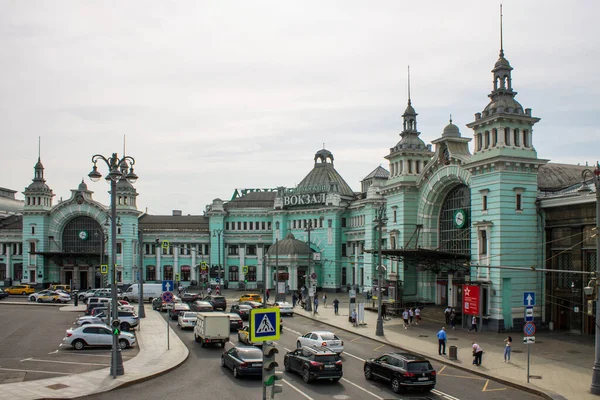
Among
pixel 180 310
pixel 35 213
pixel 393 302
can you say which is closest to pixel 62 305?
pixel 180 310

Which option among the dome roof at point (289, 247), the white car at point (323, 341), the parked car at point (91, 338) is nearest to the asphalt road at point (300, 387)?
the white car at point (323, 341)

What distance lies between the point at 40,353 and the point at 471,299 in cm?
2858

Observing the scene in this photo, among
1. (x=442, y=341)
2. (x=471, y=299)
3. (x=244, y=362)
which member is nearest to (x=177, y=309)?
(x=471, y=299)

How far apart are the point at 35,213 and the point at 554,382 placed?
82.1 metres

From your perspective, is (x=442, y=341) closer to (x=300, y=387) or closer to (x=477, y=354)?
(x=477, y=354)

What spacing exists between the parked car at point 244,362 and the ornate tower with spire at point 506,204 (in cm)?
2121

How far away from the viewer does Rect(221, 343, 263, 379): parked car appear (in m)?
25.8

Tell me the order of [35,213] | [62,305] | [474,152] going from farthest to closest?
[35,213] < [62,305] < [474,152]

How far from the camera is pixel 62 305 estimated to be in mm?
65000

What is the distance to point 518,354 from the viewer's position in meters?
33.7

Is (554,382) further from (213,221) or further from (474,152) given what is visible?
(213,221)

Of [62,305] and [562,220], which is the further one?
[62,305]

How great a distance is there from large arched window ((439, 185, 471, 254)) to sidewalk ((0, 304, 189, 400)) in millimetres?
25430

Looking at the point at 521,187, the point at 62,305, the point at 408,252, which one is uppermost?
the point at 521,187
